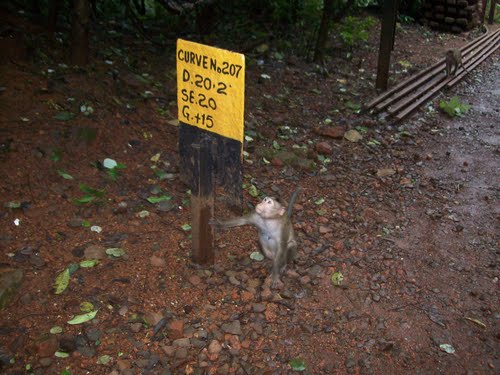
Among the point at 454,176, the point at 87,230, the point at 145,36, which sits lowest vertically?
the point at 454,176

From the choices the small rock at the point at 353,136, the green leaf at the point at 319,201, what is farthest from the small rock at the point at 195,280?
the small rock at the point at 353,136

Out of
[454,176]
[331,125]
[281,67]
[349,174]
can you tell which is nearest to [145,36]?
[281,67]

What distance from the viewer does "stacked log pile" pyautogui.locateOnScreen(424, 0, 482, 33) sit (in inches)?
527

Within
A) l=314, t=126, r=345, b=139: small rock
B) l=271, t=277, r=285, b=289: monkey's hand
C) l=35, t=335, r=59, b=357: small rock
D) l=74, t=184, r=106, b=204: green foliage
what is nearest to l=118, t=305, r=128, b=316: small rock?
l=35, t=335, r=59, b=357: small rock

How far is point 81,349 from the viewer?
293cm

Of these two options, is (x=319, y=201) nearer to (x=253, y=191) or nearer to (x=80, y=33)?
(x=253, y=191)

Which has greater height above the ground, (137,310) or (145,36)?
(145,36)

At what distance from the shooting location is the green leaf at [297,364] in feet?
9.95

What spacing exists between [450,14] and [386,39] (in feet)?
24.3

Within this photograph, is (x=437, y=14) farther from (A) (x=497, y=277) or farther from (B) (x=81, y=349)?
(B) (x=81, y=349)

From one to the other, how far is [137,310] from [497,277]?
2.97 metres

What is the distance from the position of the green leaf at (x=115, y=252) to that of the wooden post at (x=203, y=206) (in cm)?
56

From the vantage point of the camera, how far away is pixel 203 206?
10.9ft

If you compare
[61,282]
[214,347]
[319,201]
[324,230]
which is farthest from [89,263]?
[319,201]
